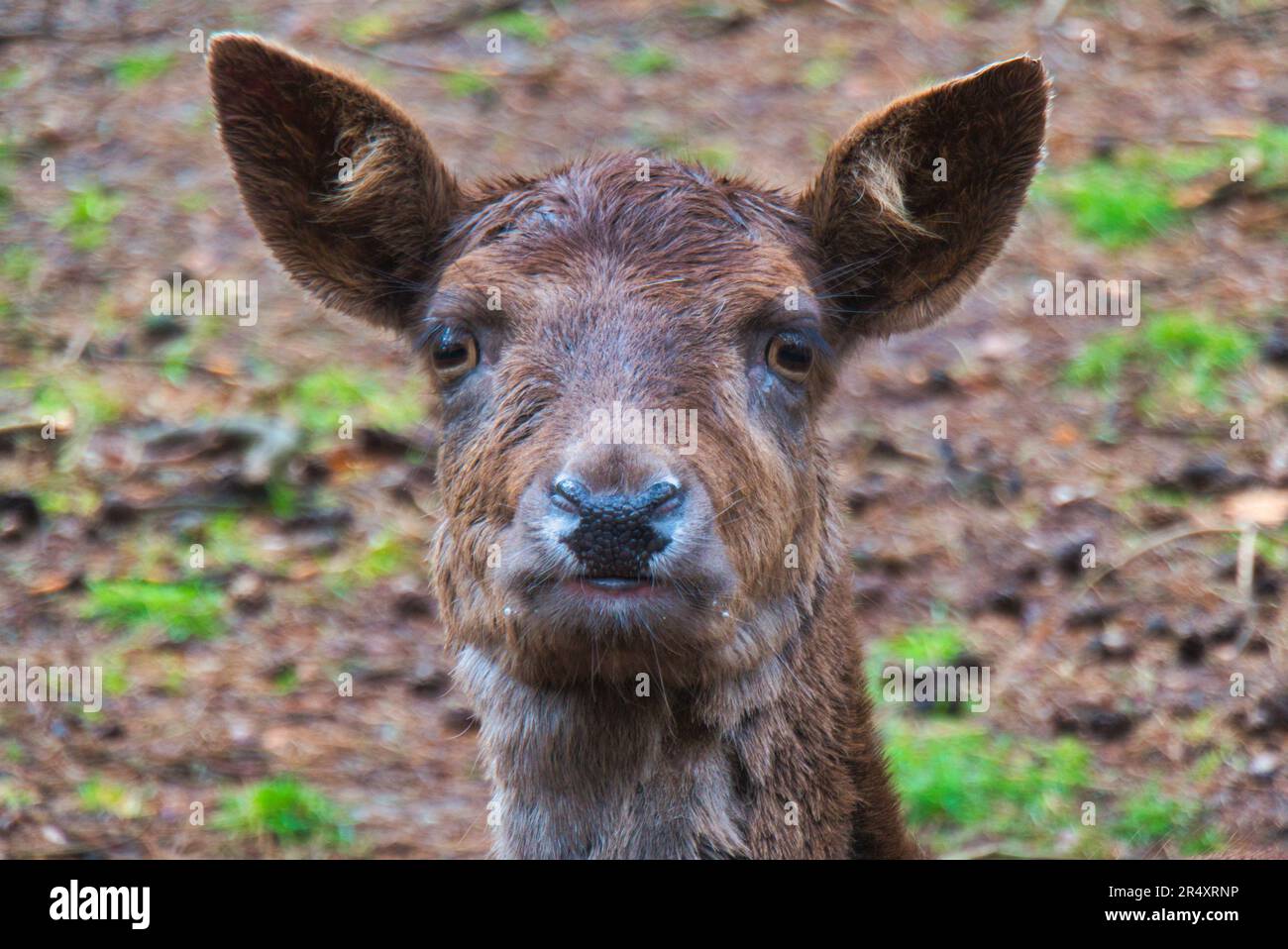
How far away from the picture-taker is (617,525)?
15.2ft

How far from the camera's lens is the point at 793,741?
5492mm

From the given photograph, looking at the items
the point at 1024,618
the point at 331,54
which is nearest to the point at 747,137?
the point at 331,54

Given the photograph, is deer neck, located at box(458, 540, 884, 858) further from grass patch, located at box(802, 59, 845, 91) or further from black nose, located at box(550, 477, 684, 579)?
grass patch, located at box(802, 59, 845, 91)

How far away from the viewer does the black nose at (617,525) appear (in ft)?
15.2

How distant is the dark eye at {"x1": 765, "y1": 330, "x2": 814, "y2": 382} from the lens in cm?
571

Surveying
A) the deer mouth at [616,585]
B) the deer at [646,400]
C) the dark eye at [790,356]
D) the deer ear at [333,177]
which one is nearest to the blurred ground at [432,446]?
the deer ear at [333,177]

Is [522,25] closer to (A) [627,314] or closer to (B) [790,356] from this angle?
(B) [790,356]

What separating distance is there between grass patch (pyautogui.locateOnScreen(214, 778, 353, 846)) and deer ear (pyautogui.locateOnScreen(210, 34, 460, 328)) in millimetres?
2802

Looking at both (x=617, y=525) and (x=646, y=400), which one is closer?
(x=617, y=525)

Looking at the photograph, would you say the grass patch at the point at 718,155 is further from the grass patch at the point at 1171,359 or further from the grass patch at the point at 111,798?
the grass patch at the point at 111,798

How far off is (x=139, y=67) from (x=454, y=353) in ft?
34.4

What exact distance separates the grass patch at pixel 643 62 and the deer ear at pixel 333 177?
30.2 feet

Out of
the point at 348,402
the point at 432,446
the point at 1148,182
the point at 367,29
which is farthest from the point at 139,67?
the point at 1148,182
